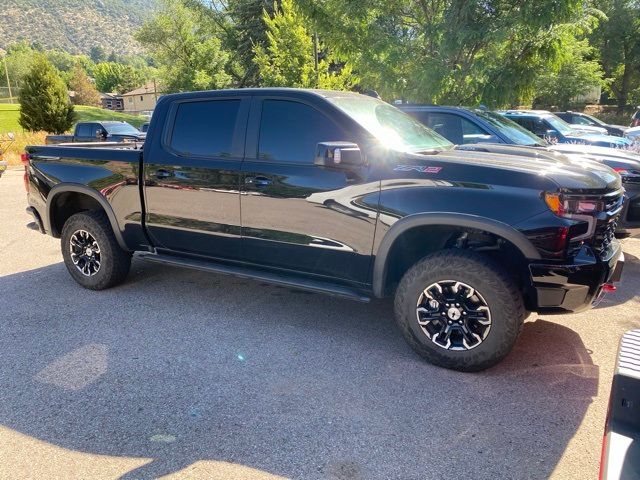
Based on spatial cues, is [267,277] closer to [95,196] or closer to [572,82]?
[95,196]

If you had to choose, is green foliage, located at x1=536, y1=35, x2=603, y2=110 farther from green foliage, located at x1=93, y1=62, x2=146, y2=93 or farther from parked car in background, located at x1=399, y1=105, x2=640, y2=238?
Result: green foliage, located at x1=93, y1=62, x2=146, y2=93

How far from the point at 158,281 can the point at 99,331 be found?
4.31ft

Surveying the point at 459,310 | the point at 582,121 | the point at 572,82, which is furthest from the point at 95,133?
the point at 572,82

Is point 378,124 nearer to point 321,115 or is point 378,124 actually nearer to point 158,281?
point 321,115

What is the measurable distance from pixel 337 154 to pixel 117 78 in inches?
5579

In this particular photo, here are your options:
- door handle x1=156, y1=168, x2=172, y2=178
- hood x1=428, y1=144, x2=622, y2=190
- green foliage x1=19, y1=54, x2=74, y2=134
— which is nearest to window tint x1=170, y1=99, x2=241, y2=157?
door handle x1=156, y1=168, x2=172, y2=178

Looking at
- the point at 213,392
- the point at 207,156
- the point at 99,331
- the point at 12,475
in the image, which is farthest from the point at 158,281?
the point at 12,475

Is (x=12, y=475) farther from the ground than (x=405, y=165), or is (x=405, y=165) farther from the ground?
(x=405, y=165)

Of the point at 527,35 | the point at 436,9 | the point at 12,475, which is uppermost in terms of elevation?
the point at 436,9

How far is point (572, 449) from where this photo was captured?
106 inches

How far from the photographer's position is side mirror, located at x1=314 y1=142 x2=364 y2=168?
3.39 metres

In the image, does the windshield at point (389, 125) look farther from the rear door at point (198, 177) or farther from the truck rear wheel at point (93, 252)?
the truck rear wheel at point (93, 252)

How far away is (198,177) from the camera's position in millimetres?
4320

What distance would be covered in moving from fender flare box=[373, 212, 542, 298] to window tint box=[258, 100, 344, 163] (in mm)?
839
